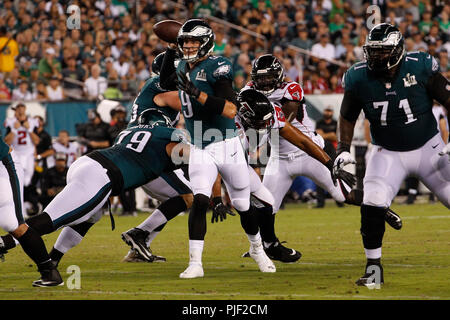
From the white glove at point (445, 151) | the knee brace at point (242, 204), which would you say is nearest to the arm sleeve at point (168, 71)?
the knee brace at point (242, 204)

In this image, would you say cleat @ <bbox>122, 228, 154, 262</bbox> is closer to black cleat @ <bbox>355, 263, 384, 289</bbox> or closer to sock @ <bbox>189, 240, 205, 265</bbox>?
sock @ <bbox>189, 240, 205, 265</bbox>

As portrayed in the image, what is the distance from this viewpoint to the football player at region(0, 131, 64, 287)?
6797 mm

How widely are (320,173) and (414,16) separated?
12.3m

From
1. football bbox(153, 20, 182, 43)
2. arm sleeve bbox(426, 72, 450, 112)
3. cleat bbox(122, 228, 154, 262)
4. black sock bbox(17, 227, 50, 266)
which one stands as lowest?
cleat bbox(122, 228, 154, 262)

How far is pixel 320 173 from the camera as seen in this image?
9133 millimetres

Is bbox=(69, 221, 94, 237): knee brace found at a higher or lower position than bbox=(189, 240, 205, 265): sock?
higher

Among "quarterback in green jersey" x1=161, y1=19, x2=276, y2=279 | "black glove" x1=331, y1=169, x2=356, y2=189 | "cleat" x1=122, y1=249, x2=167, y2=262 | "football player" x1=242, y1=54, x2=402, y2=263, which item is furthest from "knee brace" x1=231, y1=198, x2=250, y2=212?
"cleat" x1=122, y1=249, x2=167, y2=262

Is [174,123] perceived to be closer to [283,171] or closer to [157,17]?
[283,171]

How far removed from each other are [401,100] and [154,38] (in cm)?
1185

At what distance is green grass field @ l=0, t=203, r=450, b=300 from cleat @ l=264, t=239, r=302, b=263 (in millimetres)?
81

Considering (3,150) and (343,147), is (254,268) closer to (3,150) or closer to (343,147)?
(343,147)

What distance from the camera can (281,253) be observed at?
8.63 meters
